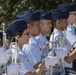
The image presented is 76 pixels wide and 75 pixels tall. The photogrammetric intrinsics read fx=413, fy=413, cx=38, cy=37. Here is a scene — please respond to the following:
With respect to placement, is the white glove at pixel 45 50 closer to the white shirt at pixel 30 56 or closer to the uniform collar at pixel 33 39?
the white shirt at pixel 30 56

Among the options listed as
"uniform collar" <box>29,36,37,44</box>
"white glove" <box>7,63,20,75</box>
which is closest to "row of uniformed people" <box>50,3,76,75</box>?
"uniform collar" <box>29,36,37,44</box>

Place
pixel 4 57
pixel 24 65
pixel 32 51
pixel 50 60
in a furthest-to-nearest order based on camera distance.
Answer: pixel 32 51
pixel 50 60
pixel 24 65
pixel 4 57

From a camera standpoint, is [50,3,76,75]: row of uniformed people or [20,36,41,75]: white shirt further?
[50,3,76,75]: row of uniformed people

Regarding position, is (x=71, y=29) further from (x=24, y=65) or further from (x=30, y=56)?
(x=24, y=65)

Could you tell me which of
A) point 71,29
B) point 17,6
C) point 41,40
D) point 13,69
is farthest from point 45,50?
point 17,6

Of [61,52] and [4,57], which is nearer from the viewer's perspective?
[4,57]

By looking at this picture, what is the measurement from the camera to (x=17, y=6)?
13742 mm

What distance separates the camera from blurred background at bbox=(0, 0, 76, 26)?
1330cm

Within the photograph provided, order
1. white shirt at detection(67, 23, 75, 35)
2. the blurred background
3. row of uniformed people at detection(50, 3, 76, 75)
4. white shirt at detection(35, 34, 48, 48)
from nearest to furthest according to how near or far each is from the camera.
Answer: white shirt at detection(35, 34, 48, 48)
row of uniformed people at detection(50, 3, 76, 75)
white shirt at detection(67, 23, 75, 35)
the blurred background

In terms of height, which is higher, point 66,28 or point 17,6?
point 66,28

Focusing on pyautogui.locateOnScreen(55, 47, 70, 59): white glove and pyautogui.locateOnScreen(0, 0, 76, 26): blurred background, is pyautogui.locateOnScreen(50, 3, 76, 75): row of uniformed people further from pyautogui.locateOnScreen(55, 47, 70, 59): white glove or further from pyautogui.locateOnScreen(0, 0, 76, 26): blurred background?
pyautogui.locateOnScreen(0, 0, 76, 26): blurred background

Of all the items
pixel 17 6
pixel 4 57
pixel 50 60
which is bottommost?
pixel 17 6

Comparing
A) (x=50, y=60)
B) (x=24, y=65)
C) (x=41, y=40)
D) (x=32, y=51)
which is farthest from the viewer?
(x=41, y=40)

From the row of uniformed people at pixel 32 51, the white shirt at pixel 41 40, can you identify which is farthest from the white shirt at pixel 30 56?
the white shirt at pixel 41 40
